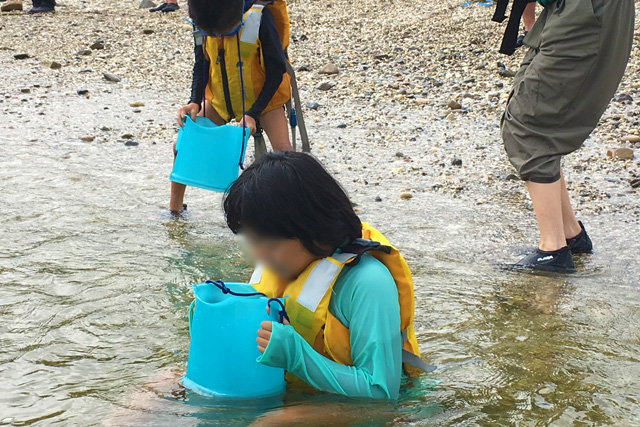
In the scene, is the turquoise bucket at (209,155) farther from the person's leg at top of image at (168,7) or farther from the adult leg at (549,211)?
the person's leg at top of image at (168,7)

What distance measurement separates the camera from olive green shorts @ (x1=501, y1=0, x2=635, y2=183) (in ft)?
13.0

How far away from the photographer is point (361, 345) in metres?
2.35

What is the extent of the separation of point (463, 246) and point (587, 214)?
1038 mm

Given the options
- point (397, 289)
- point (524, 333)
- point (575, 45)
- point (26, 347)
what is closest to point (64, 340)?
point (26, 347)

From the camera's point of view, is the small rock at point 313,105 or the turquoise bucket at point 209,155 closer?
the turquoise bucket at point 209,155

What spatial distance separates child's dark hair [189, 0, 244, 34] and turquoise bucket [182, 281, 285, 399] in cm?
222

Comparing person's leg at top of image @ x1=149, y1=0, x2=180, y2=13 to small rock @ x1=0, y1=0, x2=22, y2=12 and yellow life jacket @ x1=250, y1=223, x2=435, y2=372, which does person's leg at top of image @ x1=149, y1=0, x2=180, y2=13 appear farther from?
yellow life jacket @ x1=250, y1=223, x2=435, y2=372

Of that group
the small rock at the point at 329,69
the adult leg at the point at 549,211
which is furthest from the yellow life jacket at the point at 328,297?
the small rock at the point at 329,69

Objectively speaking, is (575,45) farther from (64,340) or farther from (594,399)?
(64,340)

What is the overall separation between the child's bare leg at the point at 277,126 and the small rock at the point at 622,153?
2.65 metres

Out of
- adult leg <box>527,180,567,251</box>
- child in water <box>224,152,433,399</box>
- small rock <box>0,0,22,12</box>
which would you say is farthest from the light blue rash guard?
small rock <box>0,0,22,12</box>

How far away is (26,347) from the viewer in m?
3.38

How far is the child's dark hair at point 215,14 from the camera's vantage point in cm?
425

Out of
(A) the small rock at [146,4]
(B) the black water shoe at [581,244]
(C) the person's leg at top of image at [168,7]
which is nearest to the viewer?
(B) the black water shoe at [581,244]
